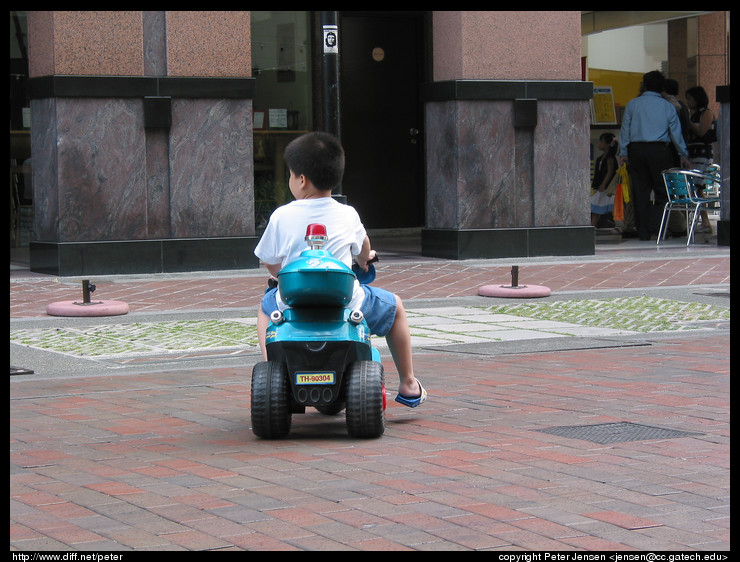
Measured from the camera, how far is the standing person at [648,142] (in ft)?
56.3

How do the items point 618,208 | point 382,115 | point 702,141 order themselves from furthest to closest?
point 382,115
point 702,141
point 618,208

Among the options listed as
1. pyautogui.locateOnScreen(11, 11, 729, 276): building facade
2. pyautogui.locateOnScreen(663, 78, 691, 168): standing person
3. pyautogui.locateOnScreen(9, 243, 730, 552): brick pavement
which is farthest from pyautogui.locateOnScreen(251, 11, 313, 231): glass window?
pyautogui.locateOnScreen(9, 243, 730, 552): brick pavement

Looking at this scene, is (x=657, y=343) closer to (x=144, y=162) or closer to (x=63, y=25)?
(x=144, y=162)

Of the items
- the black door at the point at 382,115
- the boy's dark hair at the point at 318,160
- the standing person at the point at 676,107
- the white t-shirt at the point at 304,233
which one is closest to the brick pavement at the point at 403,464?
the white t-shirt at the point at 304,233

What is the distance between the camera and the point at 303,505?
4441mm

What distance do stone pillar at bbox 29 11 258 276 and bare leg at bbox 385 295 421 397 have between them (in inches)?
306

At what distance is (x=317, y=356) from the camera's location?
5496mm

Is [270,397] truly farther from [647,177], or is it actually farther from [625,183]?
[625,183]

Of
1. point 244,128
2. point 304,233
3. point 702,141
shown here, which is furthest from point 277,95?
point 304,233

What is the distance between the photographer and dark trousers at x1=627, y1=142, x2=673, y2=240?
56.6 ft

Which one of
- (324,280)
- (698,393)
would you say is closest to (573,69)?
(698,393)

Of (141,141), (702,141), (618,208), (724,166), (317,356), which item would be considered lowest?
(618,208)

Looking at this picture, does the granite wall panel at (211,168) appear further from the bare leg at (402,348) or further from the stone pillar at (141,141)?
the bare leg at (402,348)

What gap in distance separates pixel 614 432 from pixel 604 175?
544 inches
